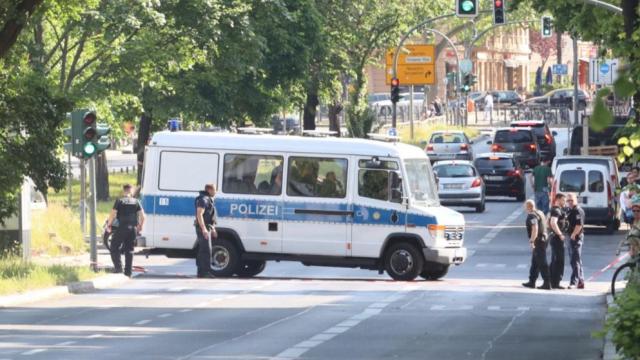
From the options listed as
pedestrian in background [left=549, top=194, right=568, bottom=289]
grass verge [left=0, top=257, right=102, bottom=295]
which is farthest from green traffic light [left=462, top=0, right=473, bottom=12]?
grass verge [left=0, top=257, right=102, bottom=295]

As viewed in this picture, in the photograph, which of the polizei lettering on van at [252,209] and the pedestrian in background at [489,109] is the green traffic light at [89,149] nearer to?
the polizei lettering on van at [252,209]

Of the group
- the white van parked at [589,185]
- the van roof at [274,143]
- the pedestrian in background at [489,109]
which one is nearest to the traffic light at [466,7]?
the van roof at [274,143]

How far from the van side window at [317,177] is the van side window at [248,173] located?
324mm

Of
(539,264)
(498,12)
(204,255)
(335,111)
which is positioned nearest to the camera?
(539,264)

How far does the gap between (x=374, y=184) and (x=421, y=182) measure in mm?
975

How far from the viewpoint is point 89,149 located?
2758 centimetres

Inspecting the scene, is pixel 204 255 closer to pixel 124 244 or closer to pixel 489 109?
pixel 124 244

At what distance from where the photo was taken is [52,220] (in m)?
36.1

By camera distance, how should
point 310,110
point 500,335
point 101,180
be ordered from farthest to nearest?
point 310,110 < point 101,180 < point 500,335

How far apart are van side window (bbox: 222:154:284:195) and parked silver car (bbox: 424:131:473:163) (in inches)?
1305

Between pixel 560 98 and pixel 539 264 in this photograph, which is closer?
pixel 539 264

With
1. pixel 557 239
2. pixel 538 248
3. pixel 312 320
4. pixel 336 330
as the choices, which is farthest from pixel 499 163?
pixel 336 330

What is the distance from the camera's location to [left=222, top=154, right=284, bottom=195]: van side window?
92.3 ft

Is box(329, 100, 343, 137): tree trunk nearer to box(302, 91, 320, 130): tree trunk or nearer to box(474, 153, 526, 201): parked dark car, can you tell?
box(302, 91, 320, 130): tree trunk
